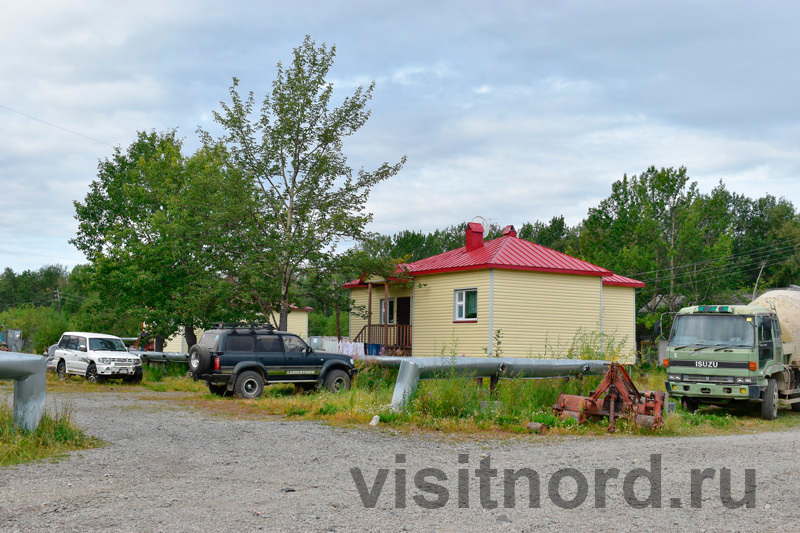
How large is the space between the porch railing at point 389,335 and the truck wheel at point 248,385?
10341 millimetres

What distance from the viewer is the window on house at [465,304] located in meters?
26.3

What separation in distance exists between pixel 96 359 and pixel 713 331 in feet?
63.0

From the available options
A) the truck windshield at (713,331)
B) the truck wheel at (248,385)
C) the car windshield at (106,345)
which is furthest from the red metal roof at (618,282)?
the car windshield at (106,345)

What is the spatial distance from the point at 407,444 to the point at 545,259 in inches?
684

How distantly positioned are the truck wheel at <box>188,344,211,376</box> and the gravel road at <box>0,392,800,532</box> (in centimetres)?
590

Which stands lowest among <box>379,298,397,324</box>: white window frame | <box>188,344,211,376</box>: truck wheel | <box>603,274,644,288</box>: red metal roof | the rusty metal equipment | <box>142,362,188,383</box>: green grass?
<box>142,362,188,383</box>: green grass

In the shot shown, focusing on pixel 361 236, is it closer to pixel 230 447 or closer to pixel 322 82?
pixel 322 82

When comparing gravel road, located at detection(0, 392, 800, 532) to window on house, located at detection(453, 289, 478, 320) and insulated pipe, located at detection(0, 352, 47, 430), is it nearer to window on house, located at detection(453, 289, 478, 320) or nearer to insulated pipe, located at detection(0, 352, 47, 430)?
insulated pipe, located at detection(0, 352, 47, 430)

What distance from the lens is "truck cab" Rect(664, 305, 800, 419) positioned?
52.7 feet

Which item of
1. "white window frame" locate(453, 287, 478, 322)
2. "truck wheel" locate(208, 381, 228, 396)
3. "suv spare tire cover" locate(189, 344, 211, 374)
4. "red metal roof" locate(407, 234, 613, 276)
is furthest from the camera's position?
"white window frame" locate(453, 287, 478, 322)

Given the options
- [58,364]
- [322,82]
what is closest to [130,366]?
[58,364]

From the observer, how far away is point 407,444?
1083 centimetres

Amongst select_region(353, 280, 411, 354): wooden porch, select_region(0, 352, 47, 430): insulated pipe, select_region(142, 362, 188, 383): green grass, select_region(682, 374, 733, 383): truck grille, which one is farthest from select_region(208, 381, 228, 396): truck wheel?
select_region(682, 374, 733, 383): truck grille

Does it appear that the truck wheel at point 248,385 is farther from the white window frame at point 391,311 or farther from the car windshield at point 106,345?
the white window frame at point 391,311
